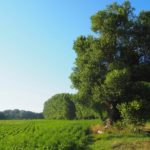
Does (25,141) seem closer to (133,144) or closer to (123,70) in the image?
(133,144)

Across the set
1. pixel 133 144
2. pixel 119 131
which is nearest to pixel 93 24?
pixel 119 131

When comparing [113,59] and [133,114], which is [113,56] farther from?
[133,114]

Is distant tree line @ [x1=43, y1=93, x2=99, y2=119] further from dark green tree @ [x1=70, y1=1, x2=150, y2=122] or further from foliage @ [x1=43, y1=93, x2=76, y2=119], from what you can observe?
dark green tree @ [x1=70, y1=1, x2=150, y2=122]

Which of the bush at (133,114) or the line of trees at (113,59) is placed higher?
the line of trees at (113,59)

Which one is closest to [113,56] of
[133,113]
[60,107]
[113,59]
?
[113,59]

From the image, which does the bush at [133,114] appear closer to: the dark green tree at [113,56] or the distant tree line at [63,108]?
the dark green tree at [113,56]

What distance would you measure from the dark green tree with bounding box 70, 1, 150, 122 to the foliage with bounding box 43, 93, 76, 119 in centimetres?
6871

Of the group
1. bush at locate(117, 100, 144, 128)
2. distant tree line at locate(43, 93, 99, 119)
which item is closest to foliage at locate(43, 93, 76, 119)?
distant tree line at locate(43, 93, 99, 119)

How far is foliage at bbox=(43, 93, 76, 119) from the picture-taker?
4449 inches

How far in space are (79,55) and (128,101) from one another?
6.78 meters

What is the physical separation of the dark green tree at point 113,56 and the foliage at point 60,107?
68705 mm

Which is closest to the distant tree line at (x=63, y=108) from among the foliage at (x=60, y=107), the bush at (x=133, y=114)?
the foliage at (x=60, y=107)

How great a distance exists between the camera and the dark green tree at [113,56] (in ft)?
114

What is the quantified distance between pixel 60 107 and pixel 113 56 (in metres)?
85.4
